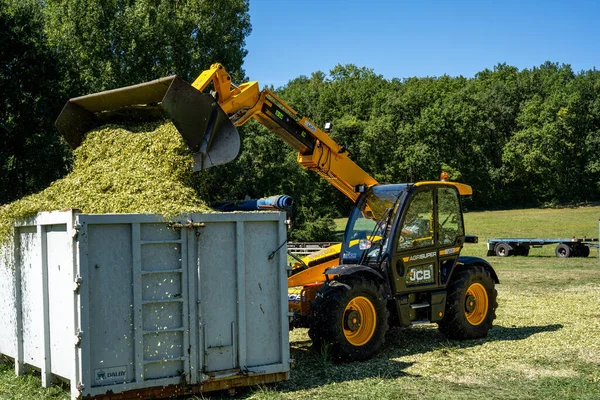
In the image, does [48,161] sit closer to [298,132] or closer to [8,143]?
[8,143]

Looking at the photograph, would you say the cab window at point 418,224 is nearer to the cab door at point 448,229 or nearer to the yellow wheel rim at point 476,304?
the cab door at point 448,229

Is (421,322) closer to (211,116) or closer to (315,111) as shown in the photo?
(211,116)

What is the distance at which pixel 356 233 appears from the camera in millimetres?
10562

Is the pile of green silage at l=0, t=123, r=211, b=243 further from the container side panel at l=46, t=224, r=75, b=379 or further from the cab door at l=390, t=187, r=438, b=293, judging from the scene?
the cab door at l=390, t=187, r=438, b=293

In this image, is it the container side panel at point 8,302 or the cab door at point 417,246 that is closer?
the container side panel at point 8,302

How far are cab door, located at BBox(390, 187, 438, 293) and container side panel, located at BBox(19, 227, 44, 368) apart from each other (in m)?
4.81

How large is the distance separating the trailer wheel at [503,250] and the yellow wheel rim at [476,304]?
717 inches

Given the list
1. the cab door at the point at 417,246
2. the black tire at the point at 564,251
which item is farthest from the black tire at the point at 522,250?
the cab door at the point at 417,246

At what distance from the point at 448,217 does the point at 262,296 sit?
14.1ft

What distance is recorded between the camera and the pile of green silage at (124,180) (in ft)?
24.0

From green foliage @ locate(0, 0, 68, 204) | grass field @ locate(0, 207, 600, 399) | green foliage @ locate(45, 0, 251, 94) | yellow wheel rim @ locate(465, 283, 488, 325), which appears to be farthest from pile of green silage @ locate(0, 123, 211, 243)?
green foliage @ locate(45, 0, 251, 94)

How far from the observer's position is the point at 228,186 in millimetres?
35531

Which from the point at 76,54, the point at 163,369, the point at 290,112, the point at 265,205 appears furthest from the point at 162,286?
the point at 76,54

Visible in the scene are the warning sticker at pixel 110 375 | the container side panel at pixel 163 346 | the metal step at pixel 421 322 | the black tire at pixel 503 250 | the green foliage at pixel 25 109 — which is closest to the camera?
the warning sticker at pixel 110 375
